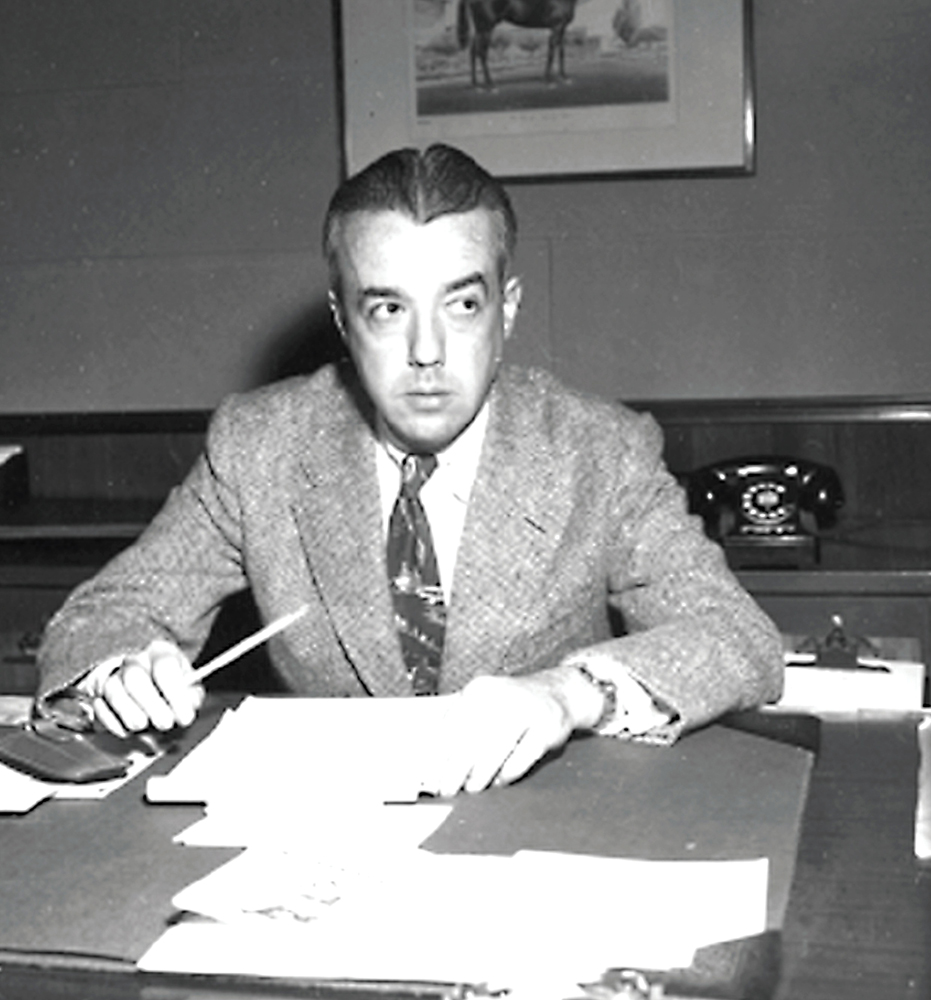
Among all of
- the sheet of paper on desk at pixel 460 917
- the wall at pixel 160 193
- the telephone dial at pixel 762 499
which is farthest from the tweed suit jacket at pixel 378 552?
the wall at pixel 160 193

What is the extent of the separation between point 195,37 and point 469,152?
711mm

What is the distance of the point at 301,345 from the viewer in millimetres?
3527

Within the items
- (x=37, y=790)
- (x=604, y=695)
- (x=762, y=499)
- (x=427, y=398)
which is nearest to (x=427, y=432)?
(x=427, y=398)

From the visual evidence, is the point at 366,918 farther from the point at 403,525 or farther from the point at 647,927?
the point at 403,525

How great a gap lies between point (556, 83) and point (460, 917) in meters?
2.49

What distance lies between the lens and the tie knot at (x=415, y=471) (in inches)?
87.4

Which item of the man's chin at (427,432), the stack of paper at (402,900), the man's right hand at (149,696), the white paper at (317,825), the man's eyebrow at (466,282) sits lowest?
the white paper at (317,825)

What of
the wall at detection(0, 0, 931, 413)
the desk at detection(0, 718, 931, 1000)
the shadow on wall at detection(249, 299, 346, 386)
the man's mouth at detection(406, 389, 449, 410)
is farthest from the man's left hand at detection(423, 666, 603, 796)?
the shadow on wall at detection(249, 299, 346, 386)

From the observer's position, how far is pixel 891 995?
108 centimetres

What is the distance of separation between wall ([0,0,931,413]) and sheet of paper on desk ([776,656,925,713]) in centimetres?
146

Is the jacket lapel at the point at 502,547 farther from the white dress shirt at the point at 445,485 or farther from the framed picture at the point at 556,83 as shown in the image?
the framed picture at the point at 556,83

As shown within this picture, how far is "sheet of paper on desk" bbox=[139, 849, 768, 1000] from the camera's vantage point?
3.66ft

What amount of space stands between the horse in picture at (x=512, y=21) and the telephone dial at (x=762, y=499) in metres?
0.97

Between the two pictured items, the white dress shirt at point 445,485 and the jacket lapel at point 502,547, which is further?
the white dress shirt at point 445,485
